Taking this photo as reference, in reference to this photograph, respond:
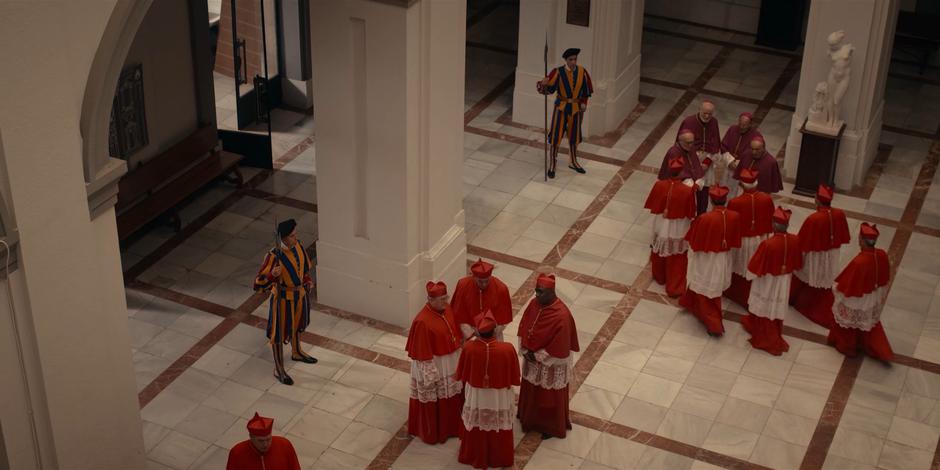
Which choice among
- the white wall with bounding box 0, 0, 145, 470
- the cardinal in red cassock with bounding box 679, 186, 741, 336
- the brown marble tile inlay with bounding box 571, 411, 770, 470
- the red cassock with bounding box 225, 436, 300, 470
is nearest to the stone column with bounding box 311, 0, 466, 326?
the brown marble tile inlay with bounding box 571, 411, 770, 470

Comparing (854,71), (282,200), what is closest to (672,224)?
(854,71)

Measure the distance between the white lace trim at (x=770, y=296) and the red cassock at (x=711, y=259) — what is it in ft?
1.11

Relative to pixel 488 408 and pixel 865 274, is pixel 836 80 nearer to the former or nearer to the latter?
pixel 865 274

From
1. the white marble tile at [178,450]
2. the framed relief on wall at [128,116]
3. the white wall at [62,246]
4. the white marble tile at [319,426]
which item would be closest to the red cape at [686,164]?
the white marble tile at [319,426]

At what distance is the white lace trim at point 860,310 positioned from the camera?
35.0ft

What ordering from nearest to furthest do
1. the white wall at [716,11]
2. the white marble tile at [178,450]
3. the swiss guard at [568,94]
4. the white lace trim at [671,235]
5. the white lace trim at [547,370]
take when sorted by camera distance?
the white lace trim at [547,370] < the white marble tile at [178,450] < the white lace trim at [671,235] < the swiss guard at [568,94] < the white wall at [716,11]

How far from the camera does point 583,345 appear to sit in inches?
440

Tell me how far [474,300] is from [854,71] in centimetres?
573

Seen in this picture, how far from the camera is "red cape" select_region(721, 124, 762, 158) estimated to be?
12195mm

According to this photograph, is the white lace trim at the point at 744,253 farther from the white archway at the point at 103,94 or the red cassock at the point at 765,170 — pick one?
the white archway at the point at 103,94

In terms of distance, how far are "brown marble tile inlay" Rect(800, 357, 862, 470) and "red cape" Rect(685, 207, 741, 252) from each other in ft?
4.70

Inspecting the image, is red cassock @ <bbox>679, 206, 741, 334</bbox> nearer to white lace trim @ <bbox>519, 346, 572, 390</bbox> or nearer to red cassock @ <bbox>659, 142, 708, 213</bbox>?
red cassock @ <bbox>659, 142, 708, 213</bbox>

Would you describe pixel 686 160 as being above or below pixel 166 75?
below

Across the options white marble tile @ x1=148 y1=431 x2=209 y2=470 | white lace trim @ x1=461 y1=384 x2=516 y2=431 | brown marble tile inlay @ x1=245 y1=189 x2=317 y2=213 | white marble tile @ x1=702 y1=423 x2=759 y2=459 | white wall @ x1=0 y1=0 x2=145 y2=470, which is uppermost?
white wall @ x1=0 y1=0 x2=145 y2=470
